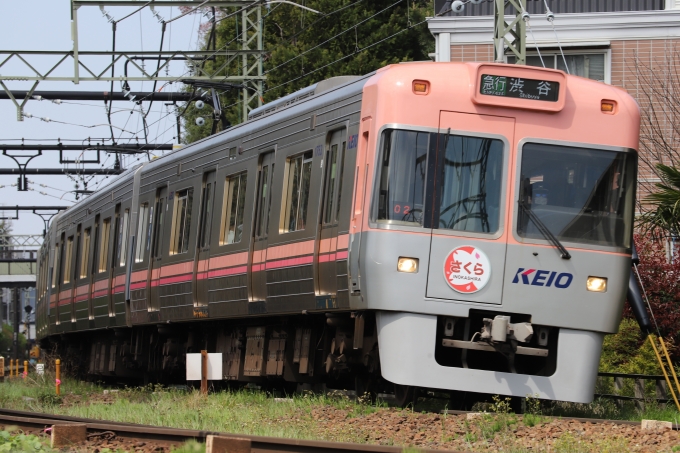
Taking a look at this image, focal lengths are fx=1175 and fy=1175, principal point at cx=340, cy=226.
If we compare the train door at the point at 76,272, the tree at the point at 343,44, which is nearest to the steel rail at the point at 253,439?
the train door at the point at 76,272

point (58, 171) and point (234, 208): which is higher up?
point (58, 171)

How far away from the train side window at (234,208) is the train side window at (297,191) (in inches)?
54.1

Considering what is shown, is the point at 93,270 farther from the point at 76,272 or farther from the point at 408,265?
the point at 408,265

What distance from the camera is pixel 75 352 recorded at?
26.0 metres

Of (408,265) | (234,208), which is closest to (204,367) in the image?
(234,208)

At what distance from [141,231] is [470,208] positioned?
8.99 meters

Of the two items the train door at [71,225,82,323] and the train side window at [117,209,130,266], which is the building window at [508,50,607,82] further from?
the train door at [71,225,82,323]

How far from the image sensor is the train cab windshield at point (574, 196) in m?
10.6

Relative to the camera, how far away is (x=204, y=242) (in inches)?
604

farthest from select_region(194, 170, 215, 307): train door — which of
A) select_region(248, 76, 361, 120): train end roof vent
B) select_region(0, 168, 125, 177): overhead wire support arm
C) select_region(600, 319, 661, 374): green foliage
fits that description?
select_region(0, 168, 125, 177): overhead wire support arm

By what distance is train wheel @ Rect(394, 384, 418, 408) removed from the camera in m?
10.7

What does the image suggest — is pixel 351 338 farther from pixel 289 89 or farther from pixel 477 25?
pixel 289 89

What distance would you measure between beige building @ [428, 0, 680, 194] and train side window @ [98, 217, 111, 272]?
6.83 metres

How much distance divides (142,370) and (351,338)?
9.14m
